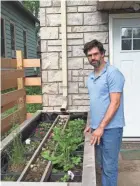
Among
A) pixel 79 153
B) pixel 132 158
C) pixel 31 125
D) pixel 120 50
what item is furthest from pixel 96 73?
pixel 120 50

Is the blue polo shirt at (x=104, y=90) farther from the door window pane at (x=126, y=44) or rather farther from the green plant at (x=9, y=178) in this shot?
the door window pane at (x=126, y=44)

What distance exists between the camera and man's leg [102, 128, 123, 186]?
9.89 ft

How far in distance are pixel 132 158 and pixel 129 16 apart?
2389 millimetres

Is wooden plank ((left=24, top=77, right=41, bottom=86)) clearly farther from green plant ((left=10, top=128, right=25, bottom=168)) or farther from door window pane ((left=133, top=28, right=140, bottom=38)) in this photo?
green plant ((left=10, top=128, right=25, bottom=168))

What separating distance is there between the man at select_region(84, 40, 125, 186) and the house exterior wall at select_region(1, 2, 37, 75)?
379 inches

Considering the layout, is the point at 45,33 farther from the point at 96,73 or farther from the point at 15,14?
the point at 15,14

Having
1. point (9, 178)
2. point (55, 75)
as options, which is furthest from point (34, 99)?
point (9, 178)

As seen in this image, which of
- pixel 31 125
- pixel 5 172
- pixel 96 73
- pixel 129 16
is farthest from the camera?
pixel 129 16

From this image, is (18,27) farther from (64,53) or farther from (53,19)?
(64,53)

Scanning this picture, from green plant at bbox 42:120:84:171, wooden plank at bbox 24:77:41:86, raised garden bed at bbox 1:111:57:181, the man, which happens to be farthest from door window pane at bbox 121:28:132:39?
the man

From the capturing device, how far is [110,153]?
305 centimetres

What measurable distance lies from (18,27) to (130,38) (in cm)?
1099

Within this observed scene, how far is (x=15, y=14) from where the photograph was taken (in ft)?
49.3

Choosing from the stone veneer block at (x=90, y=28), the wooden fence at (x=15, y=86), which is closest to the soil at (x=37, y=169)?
the wooden fence at (x=15, y=86)
